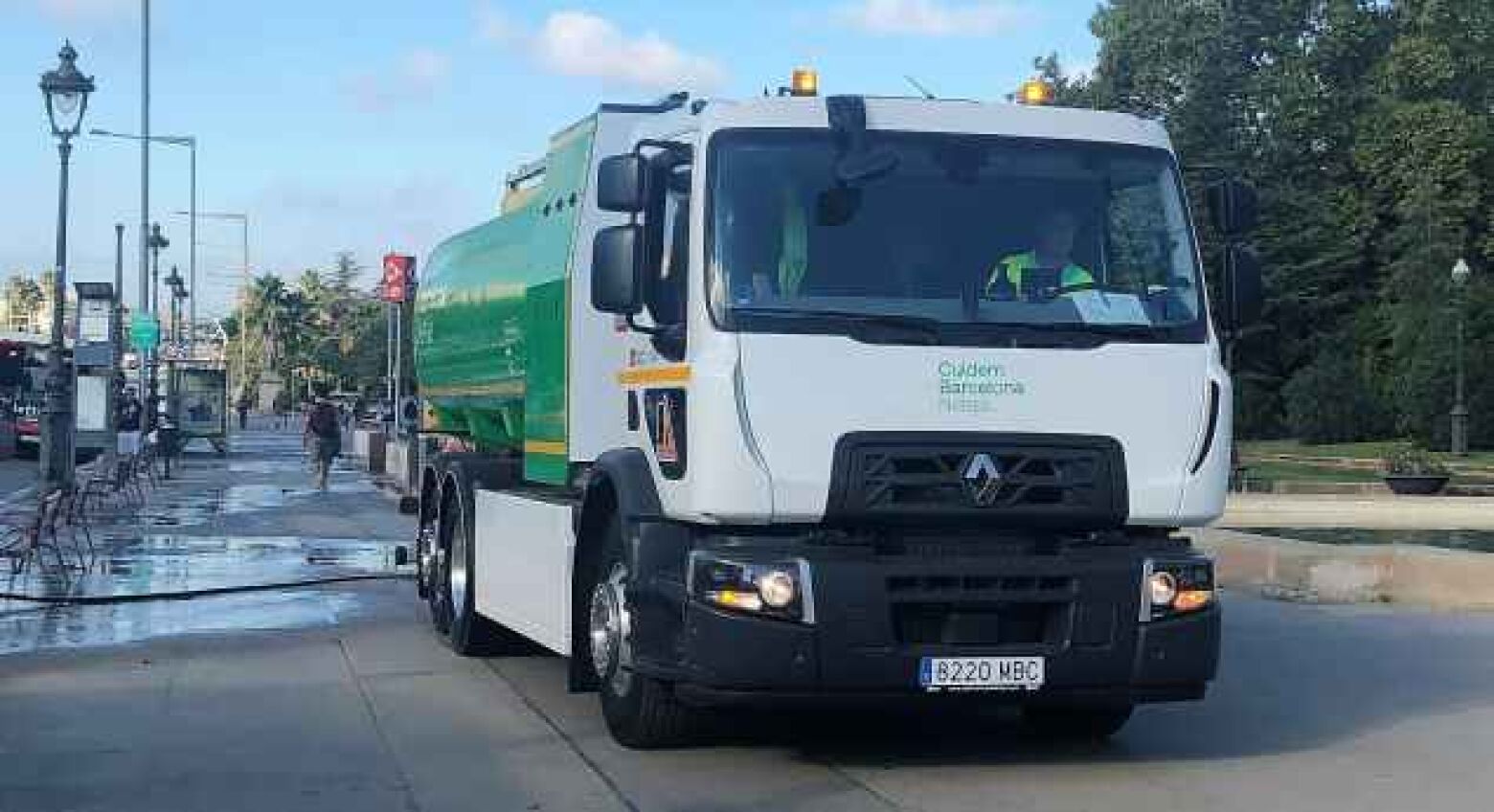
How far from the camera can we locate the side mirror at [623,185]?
8.66m

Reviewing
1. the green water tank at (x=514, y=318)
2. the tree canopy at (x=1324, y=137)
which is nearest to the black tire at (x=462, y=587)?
the green water tank at (x=514, y=318)

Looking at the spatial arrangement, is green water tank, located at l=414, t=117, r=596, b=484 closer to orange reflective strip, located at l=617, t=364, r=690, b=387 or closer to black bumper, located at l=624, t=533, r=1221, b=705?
orange reflective strip, located at l=617, t=364, r=690, b=387

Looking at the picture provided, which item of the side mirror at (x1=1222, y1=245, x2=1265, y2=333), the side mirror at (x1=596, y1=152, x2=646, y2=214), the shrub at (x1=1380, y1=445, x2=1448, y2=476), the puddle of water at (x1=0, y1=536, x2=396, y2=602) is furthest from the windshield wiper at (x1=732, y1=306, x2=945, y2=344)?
the shrub at (x1=1380, y1=445, x2=1448, y2=476)

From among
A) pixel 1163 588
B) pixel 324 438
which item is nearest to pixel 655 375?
pixel 1163 588

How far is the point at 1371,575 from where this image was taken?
16.7 m

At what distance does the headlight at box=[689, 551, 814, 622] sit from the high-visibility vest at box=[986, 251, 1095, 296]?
159cm

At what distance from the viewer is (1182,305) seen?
8.70 meters

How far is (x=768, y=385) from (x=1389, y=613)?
959 centimetres

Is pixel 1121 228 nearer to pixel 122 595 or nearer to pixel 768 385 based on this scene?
pixel 768 385

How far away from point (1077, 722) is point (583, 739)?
2.54 meters

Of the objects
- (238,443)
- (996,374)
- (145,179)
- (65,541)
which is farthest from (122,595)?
(238,443)

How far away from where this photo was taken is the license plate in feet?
26.8

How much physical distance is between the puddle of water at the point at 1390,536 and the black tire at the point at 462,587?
11165 mm

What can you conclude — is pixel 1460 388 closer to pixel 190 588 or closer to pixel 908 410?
pixel 190 588
